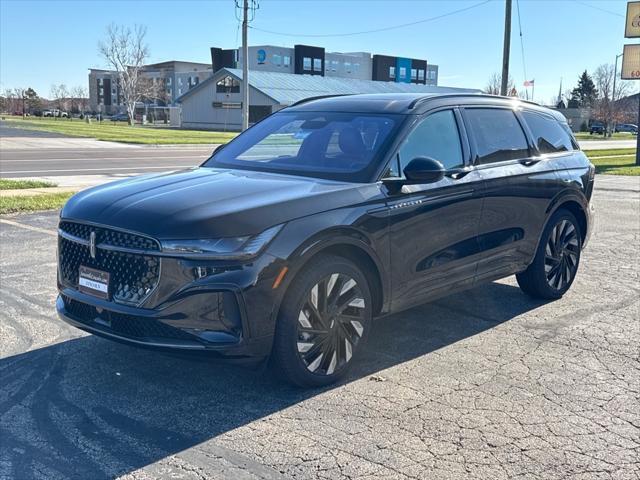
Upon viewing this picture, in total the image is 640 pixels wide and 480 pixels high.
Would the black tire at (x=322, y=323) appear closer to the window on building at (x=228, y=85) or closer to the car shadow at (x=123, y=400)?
the car shadow at (x=123, y=400)

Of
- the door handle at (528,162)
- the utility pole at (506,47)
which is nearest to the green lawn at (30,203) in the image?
the door handle at (528,162)

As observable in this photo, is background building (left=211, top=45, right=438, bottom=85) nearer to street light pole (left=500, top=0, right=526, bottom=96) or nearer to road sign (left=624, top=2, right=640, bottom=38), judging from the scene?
street light pole (left=500, top=0, right=526, bottom=96)

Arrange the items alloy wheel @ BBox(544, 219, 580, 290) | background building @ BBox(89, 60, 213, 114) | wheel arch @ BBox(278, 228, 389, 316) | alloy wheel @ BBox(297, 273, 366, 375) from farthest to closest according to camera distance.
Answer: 1. background building @ BBox(89, 60, 213, 114)
2. alloy wheel @ BBox(544, 219, 580, 290)
3. alloy wheel @ BBox(297, 273, 366, 375)
4. wheel arch @ BBox(278, 228, 389, 316)

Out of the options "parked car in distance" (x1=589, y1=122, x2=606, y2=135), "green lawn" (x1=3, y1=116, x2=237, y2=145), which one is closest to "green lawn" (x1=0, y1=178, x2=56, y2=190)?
"green lawn" (x1=3, y1=116, x2=237, y2=145)

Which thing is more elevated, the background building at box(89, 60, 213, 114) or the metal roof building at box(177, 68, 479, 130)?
the background building at box(89, 60, 213, 114)

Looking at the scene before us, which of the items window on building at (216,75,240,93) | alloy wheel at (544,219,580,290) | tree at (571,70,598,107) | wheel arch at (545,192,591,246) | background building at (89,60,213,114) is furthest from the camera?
background building at (89,60,213,114)

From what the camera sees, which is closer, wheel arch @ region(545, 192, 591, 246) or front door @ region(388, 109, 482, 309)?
front door @ region(388, 109, 482, 309)

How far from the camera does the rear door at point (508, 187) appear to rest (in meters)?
5.67

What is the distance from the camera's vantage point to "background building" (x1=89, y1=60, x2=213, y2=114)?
123000 mm

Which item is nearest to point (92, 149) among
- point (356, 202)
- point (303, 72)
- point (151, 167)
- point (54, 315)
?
point (151, 167)

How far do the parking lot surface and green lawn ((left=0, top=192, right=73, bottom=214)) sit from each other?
5.86m

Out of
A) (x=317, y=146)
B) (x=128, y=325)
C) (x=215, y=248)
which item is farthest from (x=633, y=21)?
(x=128, y=325)

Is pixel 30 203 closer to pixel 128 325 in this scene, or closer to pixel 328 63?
pixel 128 325

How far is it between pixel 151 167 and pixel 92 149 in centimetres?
1113
